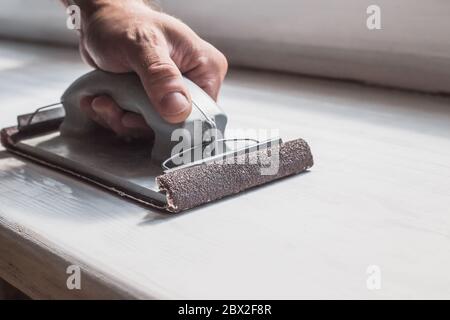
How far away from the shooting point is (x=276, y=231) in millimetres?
528

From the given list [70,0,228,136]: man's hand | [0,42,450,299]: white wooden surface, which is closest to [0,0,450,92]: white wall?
[0,42,450,299]: white wooden surface

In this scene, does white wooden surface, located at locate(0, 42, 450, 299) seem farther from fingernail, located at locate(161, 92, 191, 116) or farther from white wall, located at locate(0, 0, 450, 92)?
white wall, located at locate(0, 0, 450, 92)

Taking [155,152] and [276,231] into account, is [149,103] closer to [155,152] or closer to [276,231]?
[155,152]

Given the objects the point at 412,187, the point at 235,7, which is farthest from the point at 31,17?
the point at 412,187

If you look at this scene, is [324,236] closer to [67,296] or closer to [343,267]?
[343,267]

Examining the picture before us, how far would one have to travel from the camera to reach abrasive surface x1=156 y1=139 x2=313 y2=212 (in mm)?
562

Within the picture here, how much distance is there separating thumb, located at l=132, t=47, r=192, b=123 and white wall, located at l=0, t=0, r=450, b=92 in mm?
498

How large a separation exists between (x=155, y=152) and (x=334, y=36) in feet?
1.80

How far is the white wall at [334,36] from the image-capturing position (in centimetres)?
98

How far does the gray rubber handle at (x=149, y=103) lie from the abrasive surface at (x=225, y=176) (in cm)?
6

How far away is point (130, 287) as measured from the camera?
0.44m

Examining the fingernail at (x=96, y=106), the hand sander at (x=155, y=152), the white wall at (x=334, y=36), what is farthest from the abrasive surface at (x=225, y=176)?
the white wall at (x=334, y=36)
